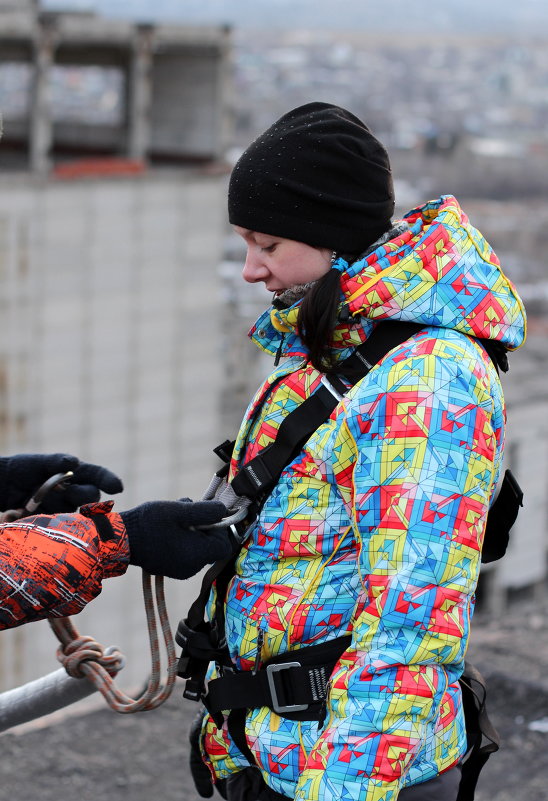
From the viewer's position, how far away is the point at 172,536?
7.59 feet

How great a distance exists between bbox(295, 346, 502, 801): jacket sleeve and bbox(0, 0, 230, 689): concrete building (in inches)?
799

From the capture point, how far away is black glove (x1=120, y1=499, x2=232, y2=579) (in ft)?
7.58

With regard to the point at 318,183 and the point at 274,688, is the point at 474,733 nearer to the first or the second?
the point at 274,688

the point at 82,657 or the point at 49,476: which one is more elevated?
the point at 49,476

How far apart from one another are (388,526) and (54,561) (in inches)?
23.4

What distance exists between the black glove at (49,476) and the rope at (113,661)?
258 millimetres

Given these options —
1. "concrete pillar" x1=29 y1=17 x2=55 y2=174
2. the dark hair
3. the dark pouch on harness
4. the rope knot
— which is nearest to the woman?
the dark hair

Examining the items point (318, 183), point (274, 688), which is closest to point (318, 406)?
point (318, 183)

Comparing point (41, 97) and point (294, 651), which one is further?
point (41, 97)

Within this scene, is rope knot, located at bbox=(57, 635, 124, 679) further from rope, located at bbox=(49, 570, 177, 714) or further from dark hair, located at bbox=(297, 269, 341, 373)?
dark hair, located at bbox=(297, 269, 341, 373)

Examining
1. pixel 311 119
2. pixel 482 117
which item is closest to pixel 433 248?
pixel 311 119

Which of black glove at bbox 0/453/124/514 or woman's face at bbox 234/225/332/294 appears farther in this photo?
black glove at bbox 0/453/124/514

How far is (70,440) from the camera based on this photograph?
23.7m

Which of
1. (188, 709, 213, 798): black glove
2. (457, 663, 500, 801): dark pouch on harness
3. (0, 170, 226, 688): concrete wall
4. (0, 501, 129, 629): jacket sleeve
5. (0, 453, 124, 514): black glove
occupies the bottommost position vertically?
(0, 170, 226, 688): concrete wall
